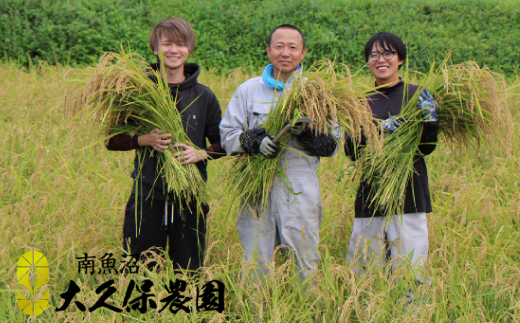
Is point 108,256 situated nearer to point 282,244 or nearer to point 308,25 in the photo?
point 282,244

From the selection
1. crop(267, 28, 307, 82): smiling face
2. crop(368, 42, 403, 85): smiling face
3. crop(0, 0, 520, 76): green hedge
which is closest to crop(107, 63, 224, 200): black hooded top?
crop(267, 28, 307, 82): smiling face

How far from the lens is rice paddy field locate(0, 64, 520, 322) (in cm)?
218

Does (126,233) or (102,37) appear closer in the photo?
(126,233)

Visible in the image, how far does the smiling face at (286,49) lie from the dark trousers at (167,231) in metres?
0.83

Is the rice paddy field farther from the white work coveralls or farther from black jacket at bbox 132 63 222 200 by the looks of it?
black jacket at bbox 132 63 222 200

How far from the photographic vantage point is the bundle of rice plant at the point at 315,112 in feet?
6.95

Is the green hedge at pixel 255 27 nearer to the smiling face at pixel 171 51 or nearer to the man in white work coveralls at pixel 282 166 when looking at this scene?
the smiling face at pixel 171 51

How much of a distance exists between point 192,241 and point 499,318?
4.98 ft

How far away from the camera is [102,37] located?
5.94m

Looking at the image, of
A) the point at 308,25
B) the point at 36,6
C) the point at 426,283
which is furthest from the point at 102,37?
the point at 426,283

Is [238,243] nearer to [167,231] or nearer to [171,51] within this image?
[167,231]

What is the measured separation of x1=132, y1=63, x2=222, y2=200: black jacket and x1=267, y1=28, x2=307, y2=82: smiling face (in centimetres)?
43

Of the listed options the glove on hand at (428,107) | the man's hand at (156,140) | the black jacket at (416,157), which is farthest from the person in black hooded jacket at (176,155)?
the glove on hand at (428,107)

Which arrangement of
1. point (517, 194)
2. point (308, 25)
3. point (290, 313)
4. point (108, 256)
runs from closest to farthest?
1. point (290, 313)
2. point (108, 256)
3. point (517, 194)
4. point (308, 25)
